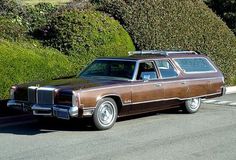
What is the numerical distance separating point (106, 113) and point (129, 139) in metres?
0.99

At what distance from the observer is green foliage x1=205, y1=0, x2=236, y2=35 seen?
2400cm

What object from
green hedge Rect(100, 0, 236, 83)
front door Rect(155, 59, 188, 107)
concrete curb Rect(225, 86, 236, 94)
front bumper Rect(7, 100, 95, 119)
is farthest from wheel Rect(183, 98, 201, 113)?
concrete curb Rect(225, 86, 236, 94)

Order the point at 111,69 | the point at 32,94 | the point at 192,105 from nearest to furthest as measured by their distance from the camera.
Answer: the point at 32,94
the point at 111,69
the point at 192,105

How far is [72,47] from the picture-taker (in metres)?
14.6

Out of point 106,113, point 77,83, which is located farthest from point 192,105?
point 77,83

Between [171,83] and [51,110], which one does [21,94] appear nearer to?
[51,110]

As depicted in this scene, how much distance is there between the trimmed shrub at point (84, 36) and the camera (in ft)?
48.3

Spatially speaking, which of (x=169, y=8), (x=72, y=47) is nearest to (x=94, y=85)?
(x=72, y=47)

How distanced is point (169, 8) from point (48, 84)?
8.71 meters

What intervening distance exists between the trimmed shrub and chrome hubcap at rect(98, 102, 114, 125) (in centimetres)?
450

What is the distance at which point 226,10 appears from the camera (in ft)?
81.2

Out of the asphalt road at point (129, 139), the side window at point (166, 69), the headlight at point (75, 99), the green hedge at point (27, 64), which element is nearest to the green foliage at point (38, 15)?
the green hedge at point (27, 64)

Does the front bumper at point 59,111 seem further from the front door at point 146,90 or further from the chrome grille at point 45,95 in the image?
the front door at point 146,90

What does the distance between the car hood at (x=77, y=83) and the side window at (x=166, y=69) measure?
3.83ft
